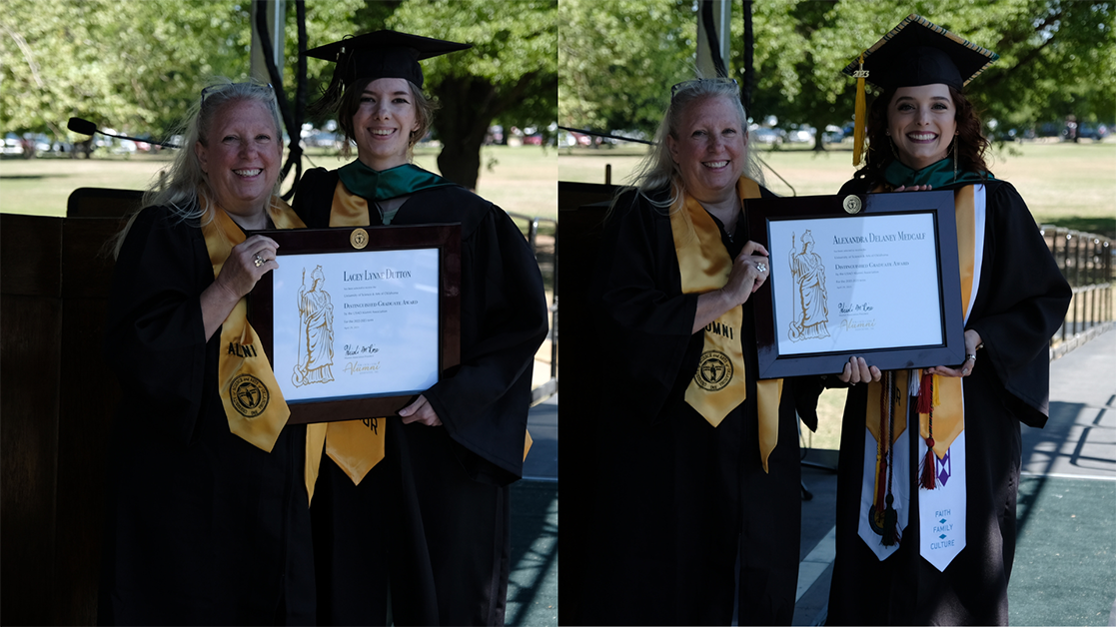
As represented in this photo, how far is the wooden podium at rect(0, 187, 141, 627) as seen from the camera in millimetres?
3105

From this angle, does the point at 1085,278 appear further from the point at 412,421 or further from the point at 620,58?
the point at 412,421

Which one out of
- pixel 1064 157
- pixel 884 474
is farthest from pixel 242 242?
pixel 1064 157

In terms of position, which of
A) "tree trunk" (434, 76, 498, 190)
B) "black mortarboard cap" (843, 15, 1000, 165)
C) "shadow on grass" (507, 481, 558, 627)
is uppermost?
"tree trunk" (434, 76, 498, 190)

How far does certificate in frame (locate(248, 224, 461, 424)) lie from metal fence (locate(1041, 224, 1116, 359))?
18.8 feet

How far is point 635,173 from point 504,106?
613 centimetres

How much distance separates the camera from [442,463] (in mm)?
2615

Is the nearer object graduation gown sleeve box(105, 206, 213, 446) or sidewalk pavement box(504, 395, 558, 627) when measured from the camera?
graduation gown sleeve box(105, 206, 213, 446)

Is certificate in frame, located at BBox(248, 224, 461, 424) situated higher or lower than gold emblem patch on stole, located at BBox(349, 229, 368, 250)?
lower

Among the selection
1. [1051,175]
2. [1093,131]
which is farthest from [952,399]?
[1093,131]

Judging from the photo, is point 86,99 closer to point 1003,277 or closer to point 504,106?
point 504,106

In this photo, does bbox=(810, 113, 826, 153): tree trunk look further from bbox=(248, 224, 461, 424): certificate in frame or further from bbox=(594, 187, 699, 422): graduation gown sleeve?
bbox=(248, 224, 461, 424): certificate in frame

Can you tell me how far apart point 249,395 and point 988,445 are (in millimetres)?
2009

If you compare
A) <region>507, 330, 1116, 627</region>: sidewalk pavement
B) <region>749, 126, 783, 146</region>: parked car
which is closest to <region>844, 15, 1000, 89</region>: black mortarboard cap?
<region>507, 330, 1116, 627</region>: sidewalk pavement

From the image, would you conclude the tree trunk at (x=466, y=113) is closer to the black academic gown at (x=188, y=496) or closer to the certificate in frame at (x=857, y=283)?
the certificate in frame at (x=857, y=283)
